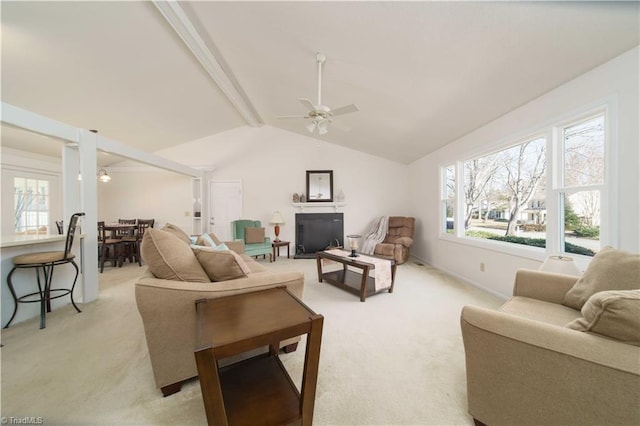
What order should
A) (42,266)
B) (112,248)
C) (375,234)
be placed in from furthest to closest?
(375,234), (112,248), (42,266)

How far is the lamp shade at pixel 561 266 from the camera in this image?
1.73m

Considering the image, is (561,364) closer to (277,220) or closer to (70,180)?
(70,180)

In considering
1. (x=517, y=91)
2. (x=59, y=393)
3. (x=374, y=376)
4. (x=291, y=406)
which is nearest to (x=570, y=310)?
(x=374, y=376)

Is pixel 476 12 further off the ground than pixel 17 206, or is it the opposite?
pixel 476 12

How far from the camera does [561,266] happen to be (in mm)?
1768

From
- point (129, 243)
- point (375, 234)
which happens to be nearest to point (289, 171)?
point (375, 234)

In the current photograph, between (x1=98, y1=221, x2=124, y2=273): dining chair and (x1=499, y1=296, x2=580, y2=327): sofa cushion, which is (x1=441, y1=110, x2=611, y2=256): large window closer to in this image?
(x1=499, y1=296, x2=580, y2=327): sofa cushion

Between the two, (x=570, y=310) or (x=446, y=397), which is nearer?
(x=446, y=397)

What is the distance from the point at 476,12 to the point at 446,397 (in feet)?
8.71

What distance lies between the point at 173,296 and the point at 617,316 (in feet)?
6.68

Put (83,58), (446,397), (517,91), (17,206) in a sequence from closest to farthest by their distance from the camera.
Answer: (446,397), (517,91), (83,58), (17,206)

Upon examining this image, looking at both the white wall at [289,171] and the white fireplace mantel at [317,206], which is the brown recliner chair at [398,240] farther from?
the white fireplace mantel at [317,206]

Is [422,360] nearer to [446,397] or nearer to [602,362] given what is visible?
[446,397]

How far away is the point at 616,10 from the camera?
1.46m
